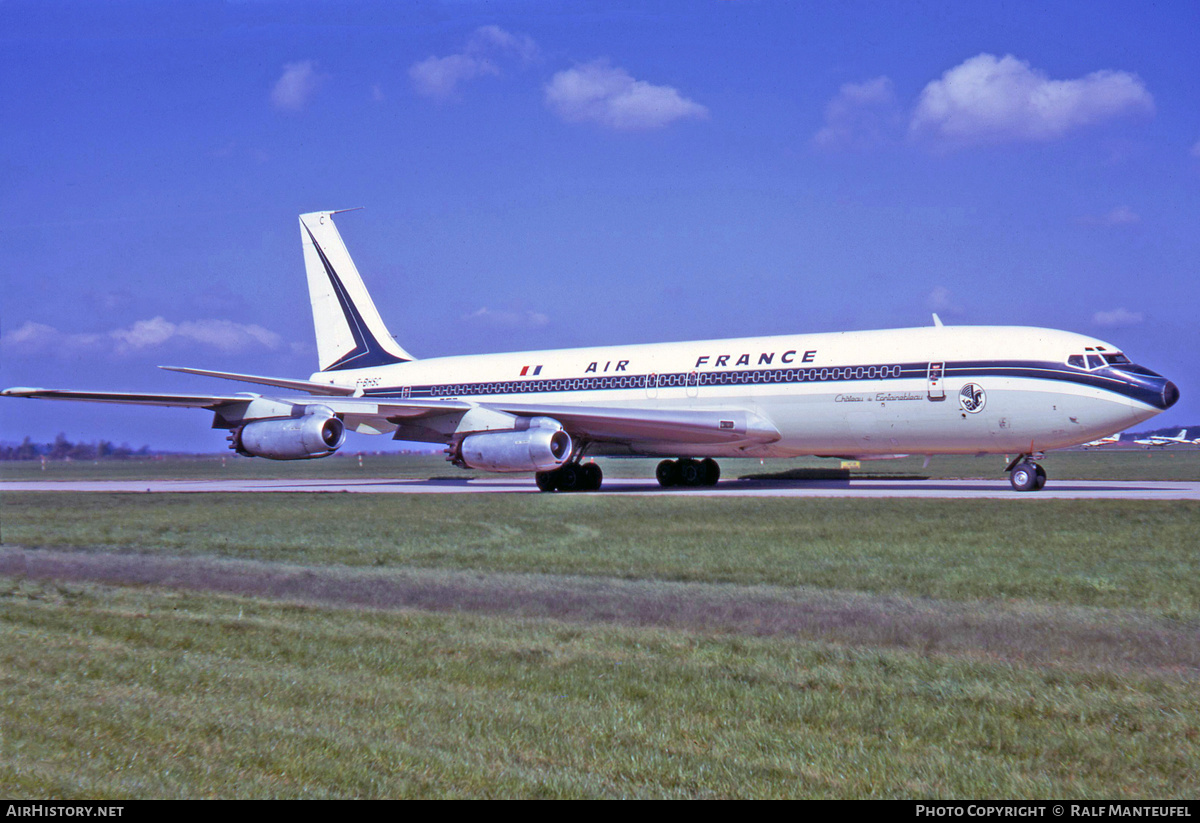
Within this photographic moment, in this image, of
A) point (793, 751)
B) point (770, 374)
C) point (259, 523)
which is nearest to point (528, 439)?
point (770, 374)

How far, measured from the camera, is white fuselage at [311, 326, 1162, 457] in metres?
23.7

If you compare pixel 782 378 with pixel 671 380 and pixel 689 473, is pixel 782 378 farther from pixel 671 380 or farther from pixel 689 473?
pixel 689 473

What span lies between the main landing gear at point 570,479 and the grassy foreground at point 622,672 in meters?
14.3

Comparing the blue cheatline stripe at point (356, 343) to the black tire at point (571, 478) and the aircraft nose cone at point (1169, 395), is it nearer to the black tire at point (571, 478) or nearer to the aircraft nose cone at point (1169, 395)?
the black tire at point (571, 478)

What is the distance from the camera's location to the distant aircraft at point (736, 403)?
23.8 metres

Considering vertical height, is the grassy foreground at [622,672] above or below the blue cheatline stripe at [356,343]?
below

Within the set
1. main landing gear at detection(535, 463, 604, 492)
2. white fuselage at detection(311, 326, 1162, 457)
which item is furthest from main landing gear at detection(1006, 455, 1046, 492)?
main landing gear at detection(535, 463, 604, 492)

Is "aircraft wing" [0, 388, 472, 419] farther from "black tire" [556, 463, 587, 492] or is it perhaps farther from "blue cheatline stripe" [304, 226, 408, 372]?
"blue cheatline stripe" [304, 226, 408, 372]

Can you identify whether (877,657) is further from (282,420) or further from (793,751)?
(282,420)

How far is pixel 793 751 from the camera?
518 cm

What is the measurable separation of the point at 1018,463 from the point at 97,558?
2106 cm

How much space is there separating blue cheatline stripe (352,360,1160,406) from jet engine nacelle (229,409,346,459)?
18.5 feet

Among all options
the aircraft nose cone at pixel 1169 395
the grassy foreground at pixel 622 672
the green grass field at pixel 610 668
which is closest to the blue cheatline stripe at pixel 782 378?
the aircraft nose cone at pixel 1169 395
